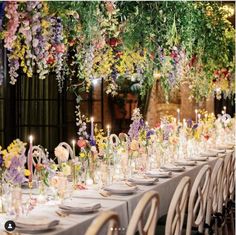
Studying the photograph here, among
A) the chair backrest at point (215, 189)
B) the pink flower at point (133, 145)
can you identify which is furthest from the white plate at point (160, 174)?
the chair backrest at point (215, 189)

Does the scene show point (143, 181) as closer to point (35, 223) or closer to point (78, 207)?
point (78, 207)

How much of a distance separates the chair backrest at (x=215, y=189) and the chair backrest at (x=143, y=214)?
5.72 ft

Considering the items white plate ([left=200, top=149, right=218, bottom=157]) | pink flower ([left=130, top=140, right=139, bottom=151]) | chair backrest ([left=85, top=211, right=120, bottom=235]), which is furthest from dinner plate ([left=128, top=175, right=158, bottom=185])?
white plate ([left=200, top=149, right=218, bottom=157])

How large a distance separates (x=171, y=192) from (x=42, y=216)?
6.32 ft

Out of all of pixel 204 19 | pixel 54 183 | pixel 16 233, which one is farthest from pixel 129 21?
pixel 16 233

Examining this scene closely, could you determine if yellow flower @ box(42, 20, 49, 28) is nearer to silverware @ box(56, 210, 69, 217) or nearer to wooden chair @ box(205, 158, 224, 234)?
silverware @ box(56, 210, 69, 217)

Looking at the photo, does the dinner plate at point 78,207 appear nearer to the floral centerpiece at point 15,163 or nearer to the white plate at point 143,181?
the floral centerpiece at point 15,163

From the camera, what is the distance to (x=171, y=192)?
4.90m

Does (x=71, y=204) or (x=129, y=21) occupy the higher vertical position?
(x=129, y=21)

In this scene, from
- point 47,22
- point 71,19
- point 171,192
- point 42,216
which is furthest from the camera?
point 171,192

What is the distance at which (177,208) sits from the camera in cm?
330

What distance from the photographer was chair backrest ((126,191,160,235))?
248 centimetres

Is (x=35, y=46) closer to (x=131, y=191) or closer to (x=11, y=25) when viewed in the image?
(x=11, y=25)

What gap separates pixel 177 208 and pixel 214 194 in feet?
5.94
